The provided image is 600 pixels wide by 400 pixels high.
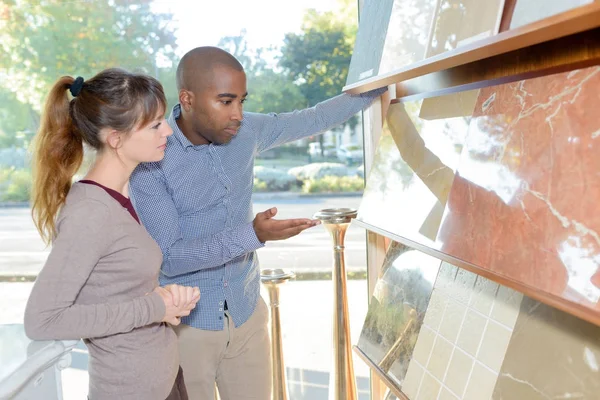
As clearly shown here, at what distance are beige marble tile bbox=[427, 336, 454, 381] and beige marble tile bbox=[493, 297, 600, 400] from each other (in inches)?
9.5

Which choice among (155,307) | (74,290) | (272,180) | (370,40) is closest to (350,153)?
(272,180)

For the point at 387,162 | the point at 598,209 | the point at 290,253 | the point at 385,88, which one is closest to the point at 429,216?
the point at 387,162

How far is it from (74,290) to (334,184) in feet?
5.34

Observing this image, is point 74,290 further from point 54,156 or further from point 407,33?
point 407,33

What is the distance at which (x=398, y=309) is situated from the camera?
77.8 inches

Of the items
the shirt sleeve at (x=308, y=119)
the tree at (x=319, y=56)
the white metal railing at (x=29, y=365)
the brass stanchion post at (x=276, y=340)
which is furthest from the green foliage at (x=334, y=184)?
the white metal railing at (x=29, y=365)

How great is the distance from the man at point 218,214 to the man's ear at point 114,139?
0.34 m

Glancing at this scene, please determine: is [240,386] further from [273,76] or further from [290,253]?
[273,76]

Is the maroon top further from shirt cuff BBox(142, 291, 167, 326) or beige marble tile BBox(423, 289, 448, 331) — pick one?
beige marble tile BBox(423, 289, 448, 331)

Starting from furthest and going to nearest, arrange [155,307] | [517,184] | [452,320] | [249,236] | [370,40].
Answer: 1. [370,40]
2. [249,236]
3. [452,320]
4. [155,307]
5. [517,184]

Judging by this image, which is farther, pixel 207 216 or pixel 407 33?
pixel 207 216

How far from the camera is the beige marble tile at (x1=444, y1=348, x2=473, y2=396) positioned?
1.52 metres

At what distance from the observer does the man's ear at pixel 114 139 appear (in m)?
1.56

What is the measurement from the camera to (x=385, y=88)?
2.21 metres
